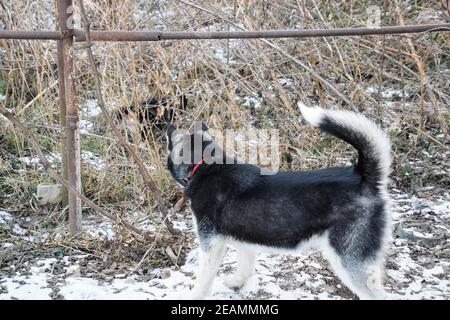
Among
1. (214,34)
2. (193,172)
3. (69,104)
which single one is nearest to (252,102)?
(214,34)

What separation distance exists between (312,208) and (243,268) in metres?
0.67

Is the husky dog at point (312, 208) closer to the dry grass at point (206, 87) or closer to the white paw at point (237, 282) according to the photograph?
the white paw at point (237, 282)

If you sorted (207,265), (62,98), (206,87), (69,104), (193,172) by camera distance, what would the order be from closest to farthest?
1. (207,265)
2. (193,172)
3. (69,104)
4. (62,98)
5. (206,87)

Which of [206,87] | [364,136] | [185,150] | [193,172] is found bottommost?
[193,172]

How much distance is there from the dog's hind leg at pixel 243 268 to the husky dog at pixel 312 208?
140 millimetres

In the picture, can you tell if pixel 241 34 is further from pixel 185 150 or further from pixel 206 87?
pixel 206 87

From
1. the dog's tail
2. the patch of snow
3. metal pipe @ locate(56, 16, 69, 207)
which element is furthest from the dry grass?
the dog's tail

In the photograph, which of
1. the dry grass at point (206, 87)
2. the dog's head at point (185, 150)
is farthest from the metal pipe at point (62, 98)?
the dog's head at point (185, 150)

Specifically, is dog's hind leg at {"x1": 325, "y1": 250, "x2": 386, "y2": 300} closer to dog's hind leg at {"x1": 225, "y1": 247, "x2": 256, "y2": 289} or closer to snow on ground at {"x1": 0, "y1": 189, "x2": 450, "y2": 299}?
snow on ground at {"x1": 0, "y1": 189, "x2": 450, "y2": 299}

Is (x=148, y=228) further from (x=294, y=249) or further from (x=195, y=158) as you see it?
(x=294, y=249)

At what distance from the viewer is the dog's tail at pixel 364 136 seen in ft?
8.75

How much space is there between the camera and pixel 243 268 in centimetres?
316
